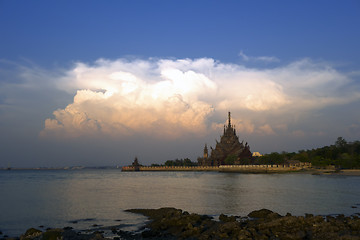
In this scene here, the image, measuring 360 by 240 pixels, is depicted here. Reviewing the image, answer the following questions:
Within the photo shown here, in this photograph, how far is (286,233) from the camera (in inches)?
742

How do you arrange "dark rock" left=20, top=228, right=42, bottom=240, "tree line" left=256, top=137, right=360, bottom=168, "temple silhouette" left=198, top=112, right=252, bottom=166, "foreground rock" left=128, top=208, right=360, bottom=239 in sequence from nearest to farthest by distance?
1. "foreground rock" left=128, top=208, right=360, bottom=239
2. "dark rock" left=20, top=228, right=42, bottom=240
3. "tree line" left=256, top=137, right=360, bottom=168
4. "temple silhouette" left=198, top=112, right=252, bottom=166

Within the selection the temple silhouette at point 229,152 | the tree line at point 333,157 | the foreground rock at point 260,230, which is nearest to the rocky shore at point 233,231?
the foreground rock at point 260,230

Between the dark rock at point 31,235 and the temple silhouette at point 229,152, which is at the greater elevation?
the temple silhouette at point 229,152

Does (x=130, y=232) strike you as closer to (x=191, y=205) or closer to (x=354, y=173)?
(x=191, y=205)

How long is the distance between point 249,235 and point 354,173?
95829mm

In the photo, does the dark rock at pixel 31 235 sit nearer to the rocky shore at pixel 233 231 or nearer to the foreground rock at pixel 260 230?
the rocky shore at pixel 233 231

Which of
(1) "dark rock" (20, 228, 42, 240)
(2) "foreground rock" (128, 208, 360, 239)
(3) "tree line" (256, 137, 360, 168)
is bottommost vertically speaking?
(1) "dark rock" (20, 228, 42, 240)

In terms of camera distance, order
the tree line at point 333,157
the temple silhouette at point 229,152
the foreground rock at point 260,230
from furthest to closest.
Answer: the temple silhouette at point 229,152
the tree line at point 333,157
the foreground rock at point 260,230

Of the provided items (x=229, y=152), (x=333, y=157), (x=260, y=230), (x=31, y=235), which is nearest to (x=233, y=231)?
(x=260, y=230)

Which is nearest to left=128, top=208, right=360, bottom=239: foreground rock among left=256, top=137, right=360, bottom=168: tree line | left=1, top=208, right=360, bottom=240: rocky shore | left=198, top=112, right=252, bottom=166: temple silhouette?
left=1, top=208, right=360, bottom=240: rocky shore

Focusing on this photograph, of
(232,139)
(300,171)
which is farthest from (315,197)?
(232,139)

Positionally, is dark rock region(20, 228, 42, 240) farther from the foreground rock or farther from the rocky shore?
the foreground rock

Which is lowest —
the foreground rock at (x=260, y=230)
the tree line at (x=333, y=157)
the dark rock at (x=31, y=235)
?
the dark rock at (x=31, y=235)

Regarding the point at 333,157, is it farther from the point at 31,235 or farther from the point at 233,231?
the point at 31,235
